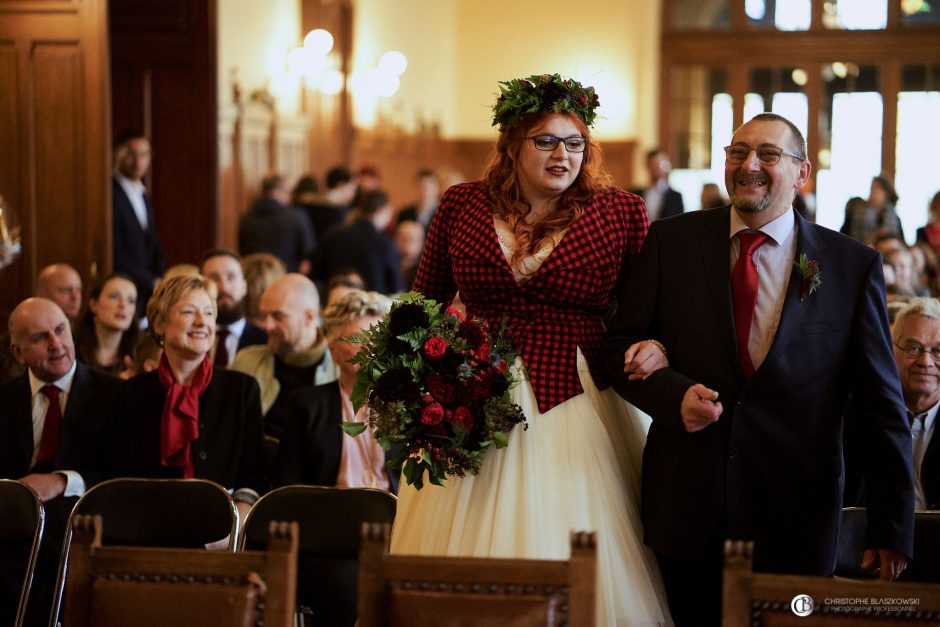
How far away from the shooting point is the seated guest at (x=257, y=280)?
6.77m

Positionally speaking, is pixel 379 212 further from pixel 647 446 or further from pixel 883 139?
pixel 883 139

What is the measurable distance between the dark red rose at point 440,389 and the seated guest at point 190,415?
1.60 metres

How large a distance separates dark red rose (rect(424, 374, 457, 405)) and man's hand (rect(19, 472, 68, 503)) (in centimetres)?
189

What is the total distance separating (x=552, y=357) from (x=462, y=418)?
0.32m

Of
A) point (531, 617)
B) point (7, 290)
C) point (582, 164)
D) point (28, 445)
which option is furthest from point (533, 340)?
point (7, 290)

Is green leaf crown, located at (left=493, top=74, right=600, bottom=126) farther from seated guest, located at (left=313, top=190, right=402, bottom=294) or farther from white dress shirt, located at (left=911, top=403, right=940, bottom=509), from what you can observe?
seated guest, located at (left=313, top=190, right=402, bottom=294)

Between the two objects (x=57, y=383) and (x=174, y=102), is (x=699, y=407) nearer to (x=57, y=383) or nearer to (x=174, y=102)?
(x=57, y=383)

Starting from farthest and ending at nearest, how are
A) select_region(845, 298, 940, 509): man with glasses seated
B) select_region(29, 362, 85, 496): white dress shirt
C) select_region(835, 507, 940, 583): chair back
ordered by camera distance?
select_region(29, 362, 85, 496): white dress shirt → select_region(845, 298, 940, 509): man with glasses seated → select_region(835, 507, 940, 583): chair back

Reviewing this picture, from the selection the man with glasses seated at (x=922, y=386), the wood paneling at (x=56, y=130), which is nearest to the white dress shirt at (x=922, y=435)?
the man with glasses seated at (x=922, y=386)

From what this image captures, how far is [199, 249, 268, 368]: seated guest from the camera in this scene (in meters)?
6.16

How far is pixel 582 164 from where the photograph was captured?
3.34 m

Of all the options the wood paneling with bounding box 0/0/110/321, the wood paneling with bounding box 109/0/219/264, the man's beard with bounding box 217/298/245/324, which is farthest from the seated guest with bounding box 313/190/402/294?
the man's beard with bounding box 217/298/245/324

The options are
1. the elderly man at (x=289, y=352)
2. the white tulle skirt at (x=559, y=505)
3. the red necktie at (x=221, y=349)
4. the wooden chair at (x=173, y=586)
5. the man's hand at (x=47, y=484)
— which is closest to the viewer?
the wooden chair at (x=173, y=586)

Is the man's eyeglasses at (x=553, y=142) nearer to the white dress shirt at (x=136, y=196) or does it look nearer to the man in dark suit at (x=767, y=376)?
the man in dark suit at (x=767, y=376)
